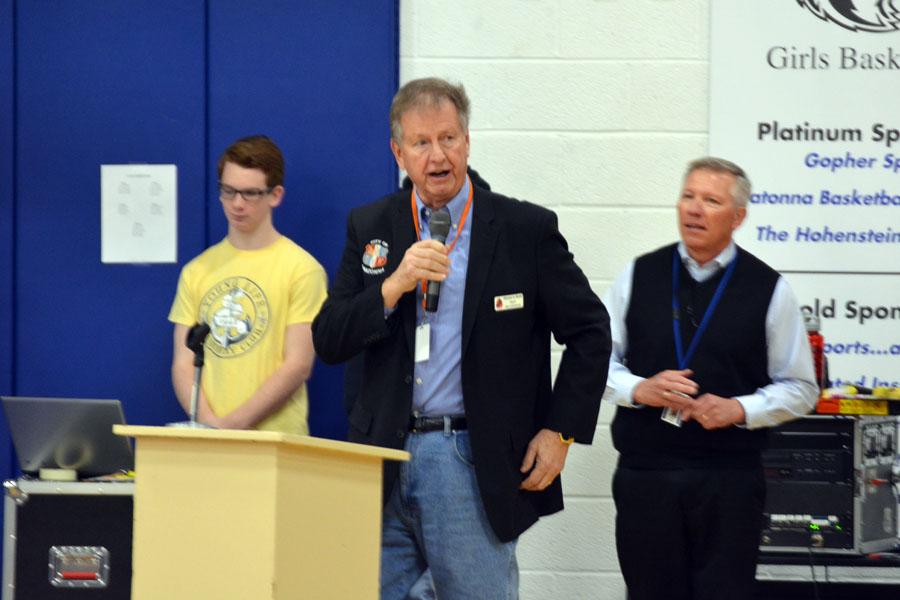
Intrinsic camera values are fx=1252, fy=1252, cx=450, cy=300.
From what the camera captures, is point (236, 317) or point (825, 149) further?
point (825, 149)

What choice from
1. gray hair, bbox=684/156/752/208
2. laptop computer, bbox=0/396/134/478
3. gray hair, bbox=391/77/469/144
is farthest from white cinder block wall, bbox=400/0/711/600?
gray hair, bbox=391/77/469/144

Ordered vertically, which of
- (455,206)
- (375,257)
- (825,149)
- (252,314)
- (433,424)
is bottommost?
(433,424)

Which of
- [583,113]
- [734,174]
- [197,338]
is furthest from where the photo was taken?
[583,113]

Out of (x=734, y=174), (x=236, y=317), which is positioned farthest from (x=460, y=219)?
(x=236, y=317)

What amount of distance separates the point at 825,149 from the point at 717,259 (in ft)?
3.48

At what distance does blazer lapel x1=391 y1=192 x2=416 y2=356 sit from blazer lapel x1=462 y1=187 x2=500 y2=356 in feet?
0.37

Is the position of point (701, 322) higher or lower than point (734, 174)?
lower

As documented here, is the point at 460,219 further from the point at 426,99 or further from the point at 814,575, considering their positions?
the point at 814,575

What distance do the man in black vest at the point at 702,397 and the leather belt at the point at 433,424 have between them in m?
0.99

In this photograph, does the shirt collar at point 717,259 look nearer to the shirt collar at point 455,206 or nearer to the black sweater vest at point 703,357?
the black sweater vest at point 703,357

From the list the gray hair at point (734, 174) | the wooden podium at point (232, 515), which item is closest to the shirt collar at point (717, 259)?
the gray hair at point (734, 174)

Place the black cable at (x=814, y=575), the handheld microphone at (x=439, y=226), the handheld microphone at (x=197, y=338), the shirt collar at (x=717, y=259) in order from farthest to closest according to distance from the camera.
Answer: the black cable at (x=814, y=575) → the shirt collar at (x=717, y=259) → the handheld microphone at (x=197, y=338) → the handheld microphone at (x=439, y=226)

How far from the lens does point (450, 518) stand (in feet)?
8.68

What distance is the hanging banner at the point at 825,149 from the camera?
4465 millimetres
